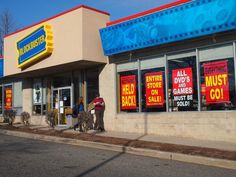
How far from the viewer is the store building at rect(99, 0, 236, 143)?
1241cm

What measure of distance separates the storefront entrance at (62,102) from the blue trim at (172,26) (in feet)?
14.7

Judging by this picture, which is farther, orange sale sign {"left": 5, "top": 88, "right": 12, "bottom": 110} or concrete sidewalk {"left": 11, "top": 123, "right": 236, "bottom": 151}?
orange sale sign {"left": 5, "top": 88, "right": 12, "bottom": 110}

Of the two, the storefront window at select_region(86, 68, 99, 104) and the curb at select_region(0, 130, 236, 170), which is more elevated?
the storefront window at select_region(86, 68, 99, 104)

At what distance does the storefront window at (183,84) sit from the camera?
44.5 ft

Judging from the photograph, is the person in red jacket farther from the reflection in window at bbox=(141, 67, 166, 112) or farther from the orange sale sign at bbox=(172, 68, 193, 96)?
the orange sale sign at bbox=(172, 68, 193, 96)

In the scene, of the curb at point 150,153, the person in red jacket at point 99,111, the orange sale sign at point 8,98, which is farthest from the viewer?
the orange sale sign at point 8,98

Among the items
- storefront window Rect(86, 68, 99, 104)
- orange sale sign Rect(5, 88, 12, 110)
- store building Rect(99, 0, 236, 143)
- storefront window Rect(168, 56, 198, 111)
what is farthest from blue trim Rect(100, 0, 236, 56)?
orange sale sign Rect(5, 88, 12, 110)

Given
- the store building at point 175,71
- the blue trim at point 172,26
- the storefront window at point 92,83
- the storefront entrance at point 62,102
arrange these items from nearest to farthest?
the blue trim at point 172,26 → the store building at point 175,71 → the storefront window at point 92,83 → the storefront entrance at point 62,102

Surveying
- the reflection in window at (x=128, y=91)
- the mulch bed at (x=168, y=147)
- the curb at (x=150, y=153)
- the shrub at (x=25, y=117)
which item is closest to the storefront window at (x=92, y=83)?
the reflection in window at (x=128, y=91)

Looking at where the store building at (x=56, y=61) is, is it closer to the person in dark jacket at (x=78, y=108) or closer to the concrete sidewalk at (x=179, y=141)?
the person in dark jacket at (x=78, y=108)

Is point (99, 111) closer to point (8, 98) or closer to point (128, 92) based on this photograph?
point (128, 92)

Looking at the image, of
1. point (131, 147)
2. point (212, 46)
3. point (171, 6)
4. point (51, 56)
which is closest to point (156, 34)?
point (171, 6)

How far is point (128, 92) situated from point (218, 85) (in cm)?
462

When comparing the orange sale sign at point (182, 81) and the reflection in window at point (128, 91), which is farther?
the reflection in window at point (128, 91)
